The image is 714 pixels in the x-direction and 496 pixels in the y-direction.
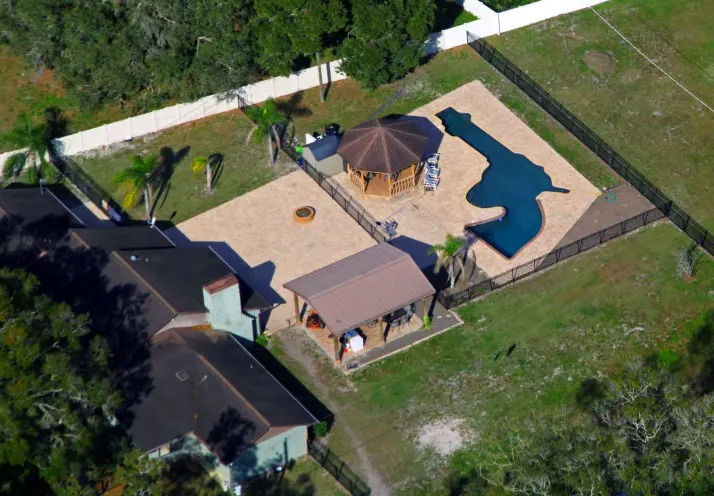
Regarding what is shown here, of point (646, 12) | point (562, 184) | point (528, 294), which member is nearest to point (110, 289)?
point (528, 294)

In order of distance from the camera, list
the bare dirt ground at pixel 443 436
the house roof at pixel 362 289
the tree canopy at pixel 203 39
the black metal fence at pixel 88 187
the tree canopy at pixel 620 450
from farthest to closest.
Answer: the tree canopy at pixel 203 39 < the black metal fence at pixel 88 187 < the house roof at pixel 362 289 < the bare dirt ground at pixel 443 436 < the tree canopy at pixel 620 450

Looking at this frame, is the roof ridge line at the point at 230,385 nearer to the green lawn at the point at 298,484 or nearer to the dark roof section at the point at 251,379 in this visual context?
the dark roof section at the point at 251,379

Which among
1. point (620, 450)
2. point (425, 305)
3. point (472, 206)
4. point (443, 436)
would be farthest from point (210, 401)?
point (472, 206)

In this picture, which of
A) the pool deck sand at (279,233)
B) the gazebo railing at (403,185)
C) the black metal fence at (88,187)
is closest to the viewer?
the pool deck sand at (279,233)

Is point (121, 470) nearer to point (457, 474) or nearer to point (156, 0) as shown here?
point (457, 474)

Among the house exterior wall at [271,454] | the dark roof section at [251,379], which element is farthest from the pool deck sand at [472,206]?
the house exterior wall at [271,454]

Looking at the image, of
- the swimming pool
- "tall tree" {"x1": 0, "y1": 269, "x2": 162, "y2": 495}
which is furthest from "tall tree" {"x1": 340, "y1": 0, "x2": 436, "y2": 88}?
"tall tree" {"x1": 0, "y1": 269, "x2": 162, "y2": 495}

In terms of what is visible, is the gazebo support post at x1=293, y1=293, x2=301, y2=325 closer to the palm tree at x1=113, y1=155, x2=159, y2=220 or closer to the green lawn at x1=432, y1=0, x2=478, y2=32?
the palm tree at x1=113, y1=155, x2=159, y2=220

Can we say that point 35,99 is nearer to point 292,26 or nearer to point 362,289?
point 292,26
